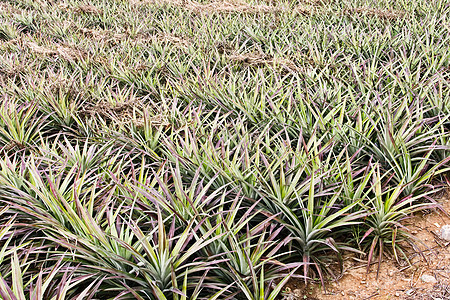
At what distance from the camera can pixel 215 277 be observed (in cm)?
147

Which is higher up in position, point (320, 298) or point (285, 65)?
point (285, 65)

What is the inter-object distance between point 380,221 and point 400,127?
2.43ft

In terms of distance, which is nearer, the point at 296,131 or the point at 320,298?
the point at 320,298

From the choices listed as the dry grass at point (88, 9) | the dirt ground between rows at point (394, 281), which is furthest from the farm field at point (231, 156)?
the dry grass at point (88, 9)

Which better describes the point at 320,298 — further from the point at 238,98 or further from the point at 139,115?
the point at 139,115

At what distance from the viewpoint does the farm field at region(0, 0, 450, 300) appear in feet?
4.88

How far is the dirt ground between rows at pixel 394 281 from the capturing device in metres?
1.49

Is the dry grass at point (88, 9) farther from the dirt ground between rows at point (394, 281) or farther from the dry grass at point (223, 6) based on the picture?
the dirt ground between rows at point (394, 281)

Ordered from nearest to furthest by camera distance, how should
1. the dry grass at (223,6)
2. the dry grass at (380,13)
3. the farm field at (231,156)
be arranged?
the farm field at (231,156) → the dry grass at (380,13) → the dry grass at (223,6)

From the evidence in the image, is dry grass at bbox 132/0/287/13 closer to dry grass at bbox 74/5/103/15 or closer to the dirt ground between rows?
dry grass at bbox 74/5/103/15

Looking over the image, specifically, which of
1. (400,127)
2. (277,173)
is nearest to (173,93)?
(277,173)

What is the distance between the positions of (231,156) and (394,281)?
3.26ft

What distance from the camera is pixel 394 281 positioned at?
1549 millimetres

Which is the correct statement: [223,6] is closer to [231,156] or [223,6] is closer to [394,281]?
[231,156]
